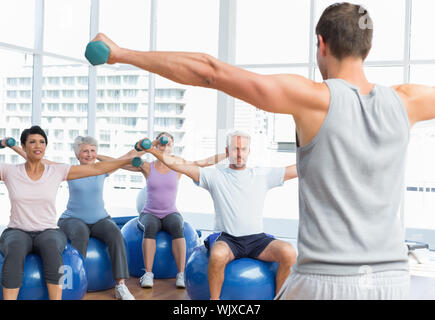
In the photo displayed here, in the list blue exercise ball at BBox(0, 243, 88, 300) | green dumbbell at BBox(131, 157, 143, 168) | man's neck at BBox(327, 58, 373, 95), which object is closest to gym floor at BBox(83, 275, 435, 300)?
blue exercise ball at BBox(0, 243, 88, 300)

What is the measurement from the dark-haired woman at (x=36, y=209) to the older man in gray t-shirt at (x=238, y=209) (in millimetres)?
564

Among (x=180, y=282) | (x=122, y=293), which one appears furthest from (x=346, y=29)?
(x=180, y=282)

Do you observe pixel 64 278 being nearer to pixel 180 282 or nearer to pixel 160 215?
pixel 180 282

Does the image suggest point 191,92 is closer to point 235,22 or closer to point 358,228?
point 235,22

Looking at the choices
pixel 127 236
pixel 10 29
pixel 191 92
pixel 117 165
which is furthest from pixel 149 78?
pixel 117 165

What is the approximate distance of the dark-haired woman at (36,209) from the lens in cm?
287

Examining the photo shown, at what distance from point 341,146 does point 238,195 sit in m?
2.25

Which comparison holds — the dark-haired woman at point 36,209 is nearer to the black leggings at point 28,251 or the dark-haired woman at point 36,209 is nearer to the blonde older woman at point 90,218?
the black leggings at point 28,251

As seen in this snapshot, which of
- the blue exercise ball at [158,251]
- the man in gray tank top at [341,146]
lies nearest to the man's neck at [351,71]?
the man in gray tank top at [341,146]

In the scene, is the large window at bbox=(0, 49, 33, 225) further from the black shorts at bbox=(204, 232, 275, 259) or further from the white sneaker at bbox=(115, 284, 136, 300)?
the black shorts at bbox=(204, 232, 275, 259)

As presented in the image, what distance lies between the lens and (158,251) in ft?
12.8

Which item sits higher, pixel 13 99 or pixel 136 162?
pixel 13 99

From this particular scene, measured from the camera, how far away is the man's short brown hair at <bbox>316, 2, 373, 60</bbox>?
3.23 feet
